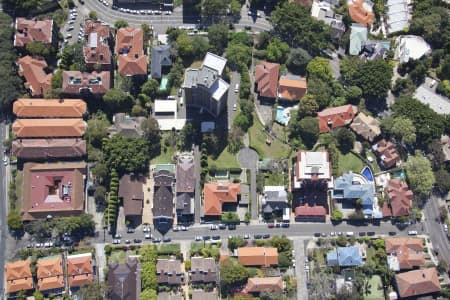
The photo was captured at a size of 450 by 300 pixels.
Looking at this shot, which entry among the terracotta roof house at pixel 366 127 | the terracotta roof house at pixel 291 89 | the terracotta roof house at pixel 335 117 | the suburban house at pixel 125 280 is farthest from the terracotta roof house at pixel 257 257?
the terracotta roof house at pixel 291 89

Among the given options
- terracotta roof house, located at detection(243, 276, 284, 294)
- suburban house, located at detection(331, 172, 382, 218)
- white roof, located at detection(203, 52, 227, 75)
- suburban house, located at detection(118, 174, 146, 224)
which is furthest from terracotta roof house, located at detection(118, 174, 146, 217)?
suburban house, located at detection(331, 172, 382, 218)

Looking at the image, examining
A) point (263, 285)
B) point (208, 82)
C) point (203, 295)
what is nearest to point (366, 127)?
point (208, 82)

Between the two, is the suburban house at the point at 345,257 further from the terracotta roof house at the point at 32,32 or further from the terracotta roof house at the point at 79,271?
the terracotta roof house at the point at 32,32

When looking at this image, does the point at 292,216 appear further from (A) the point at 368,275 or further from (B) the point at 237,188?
(A) the point at 368,275

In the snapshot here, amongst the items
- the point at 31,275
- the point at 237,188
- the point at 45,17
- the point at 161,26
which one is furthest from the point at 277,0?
the point at 31,275

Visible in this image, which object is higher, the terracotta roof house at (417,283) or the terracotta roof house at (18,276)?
the terracotta roof house at (18,276)

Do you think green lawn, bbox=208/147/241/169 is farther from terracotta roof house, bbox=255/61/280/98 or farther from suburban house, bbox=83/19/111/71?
suburban house, bbox=83/19/111/71
